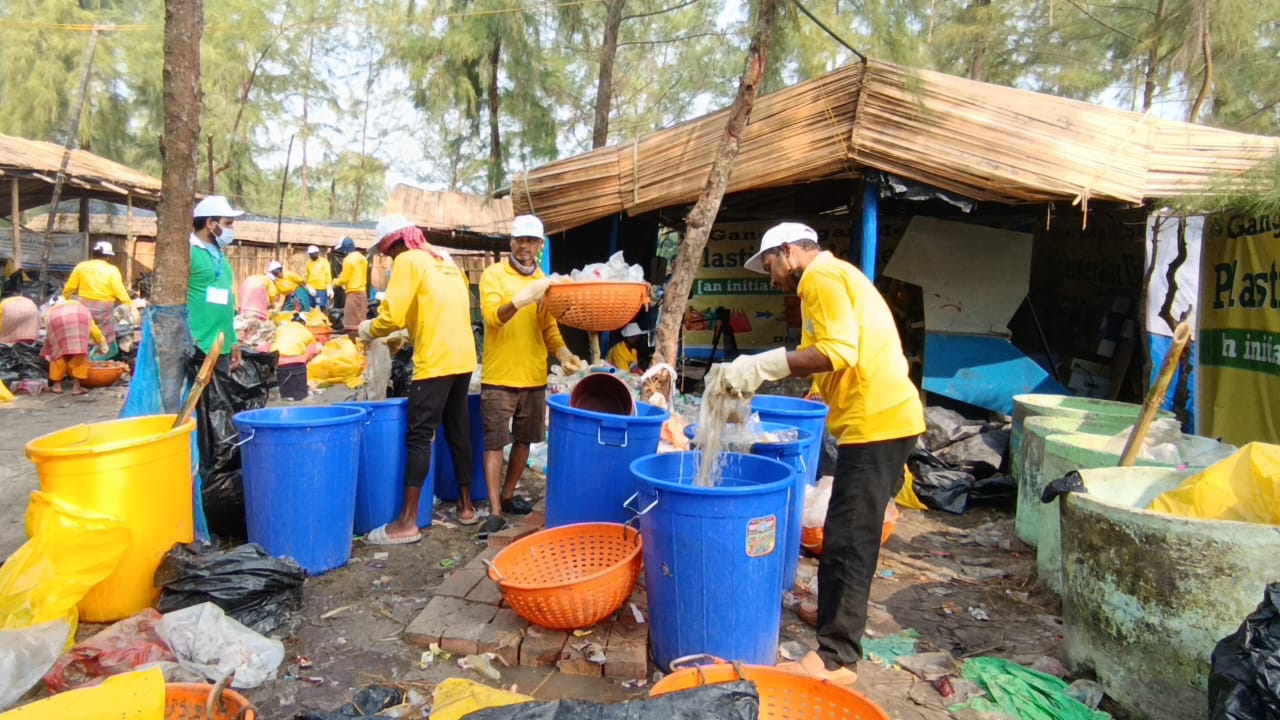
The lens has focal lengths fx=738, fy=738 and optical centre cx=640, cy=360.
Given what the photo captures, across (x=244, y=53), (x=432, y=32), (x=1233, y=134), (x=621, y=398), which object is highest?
(x=244, y=53)

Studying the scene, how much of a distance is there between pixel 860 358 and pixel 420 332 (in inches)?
95.3

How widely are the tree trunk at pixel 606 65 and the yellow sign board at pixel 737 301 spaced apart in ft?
9.82

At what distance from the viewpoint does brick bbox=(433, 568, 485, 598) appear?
342 cm

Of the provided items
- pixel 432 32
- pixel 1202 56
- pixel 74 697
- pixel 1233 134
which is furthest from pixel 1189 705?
pixel 432 32

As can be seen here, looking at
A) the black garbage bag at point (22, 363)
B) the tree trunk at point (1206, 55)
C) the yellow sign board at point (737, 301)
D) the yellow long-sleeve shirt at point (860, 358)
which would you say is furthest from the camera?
the yellow sign board at point (737, 301)

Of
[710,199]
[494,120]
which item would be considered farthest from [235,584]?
[494,120]

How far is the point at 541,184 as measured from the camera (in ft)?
24.3

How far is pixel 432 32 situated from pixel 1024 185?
12.0 meters

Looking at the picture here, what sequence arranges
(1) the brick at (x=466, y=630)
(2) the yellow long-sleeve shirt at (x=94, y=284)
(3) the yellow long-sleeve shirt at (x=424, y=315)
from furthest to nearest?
(2) the yellow long-sleeve shirt at (x=94, y=284), (3) the yellow long-sleeve shirt at (x=424, y=315), (1) the brick at (x=466, y=630)

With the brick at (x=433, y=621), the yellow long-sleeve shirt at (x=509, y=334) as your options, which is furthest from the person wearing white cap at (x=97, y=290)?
the brick at (x=433, y=621)

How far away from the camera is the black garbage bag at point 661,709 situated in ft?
5.90

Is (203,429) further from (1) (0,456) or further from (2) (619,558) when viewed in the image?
(1) (0,456)

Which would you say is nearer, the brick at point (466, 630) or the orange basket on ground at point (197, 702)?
the orange basket on ground at point (197, 702)

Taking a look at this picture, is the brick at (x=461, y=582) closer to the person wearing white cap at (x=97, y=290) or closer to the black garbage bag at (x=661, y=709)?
the black garbage bag at (x=661, y=709)
